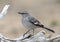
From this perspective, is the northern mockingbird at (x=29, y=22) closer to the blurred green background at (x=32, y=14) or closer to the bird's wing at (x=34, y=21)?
the bird's wing at (x=34, y=21)

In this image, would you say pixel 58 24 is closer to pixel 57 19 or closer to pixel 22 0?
pixel 57 19

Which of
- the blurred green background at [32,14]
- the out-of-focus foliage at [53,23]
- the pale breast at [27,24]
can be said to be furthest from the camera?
the out-of-focus foliage at [53,23]

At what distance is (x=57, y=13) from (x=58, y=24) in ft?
4.65

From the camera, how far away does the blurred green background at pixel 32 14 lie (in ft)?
39.6

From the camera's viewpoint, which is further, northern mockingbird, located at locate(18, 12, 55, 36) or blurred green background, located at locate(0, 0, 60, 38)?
blurred green background, located at locate(0, 0, 60, 38)

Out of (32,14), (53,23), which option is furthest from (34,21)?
(32,14)

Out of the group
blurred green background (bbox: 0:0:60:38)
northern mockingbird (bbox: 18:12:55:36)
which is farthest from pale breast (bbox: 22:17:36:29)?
blurred green background (bbox: 0:0:60:38)

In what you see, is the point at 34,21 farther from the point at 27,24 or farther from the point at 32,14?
the point at 32,14

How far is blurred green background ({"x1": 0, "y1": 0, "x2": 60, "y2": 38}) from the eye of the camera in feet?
39.6

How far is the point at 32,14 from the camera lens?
13.8m

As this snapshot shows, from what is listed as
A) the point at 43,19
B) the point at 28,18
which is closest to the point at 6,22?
the point at 43,19

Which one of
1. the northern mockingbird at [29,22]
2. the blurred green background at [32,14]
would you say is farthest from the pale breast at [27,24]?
the blurred green background at [32,14]

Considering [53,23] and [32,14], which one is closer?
[53,23]

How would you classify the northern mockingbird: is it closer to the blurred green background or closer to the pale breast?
the pale breast
